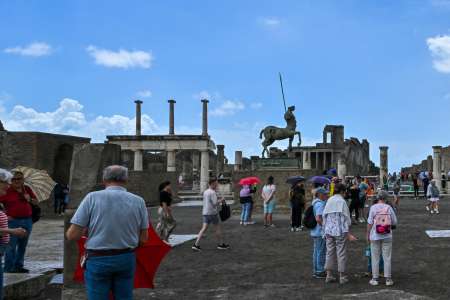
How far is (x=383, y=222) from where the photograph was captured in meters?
8.45

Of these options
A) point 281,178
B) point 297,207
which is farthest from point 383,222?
point 281,178

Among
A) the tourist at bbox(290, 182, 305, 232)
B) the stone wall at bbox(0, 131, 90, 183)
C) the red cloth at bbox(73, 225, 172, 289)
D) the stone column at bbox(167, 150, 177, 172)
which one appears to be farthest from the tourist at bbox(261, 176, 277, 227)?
the stone column at bbox(167, 150, 177, 172)

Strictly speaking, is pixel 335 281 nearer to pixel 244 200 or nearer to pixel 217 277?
pixel 217 277

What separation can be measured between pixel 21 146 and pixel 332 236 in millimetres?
16910

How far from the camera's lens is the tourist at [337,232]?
852 centimetres

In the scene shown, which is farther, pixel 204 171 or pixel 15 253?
pixel 204 171

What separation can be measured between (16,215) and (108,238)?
448 cm

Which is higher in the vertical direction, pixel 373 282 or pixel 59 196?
pixel 59 196

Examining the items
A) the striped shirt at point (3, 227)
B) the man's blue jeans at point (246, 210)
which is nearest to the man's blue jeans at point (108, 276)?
the striped shirt at point (3, 227)

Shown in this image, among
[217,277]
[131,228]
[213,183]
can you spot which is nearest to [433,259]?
[217,277]

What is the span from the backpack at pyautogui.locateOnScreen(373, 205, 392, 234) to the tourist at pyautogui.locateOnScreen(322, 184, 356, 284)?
0.39m

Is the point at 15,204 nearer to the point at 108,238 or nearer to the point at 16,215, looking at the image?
the point at 16,215

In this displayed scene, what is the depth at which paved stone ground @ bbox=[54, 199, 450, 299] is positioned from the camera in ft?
26.2

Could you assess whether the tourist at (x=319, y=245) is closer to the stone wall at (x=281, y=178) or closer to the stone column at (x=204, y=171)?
the stone wall at (x=281, y=178)
